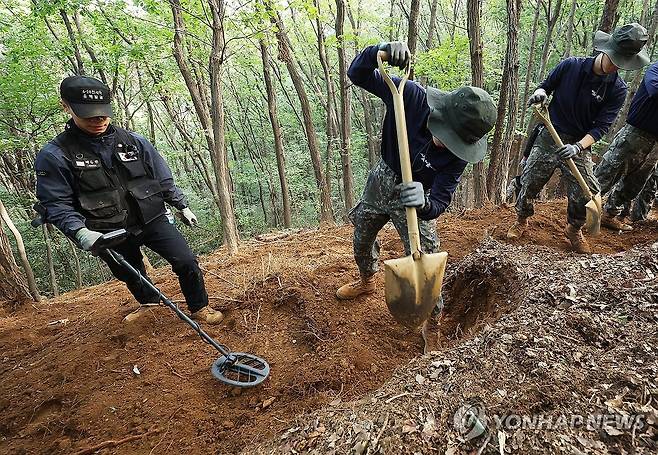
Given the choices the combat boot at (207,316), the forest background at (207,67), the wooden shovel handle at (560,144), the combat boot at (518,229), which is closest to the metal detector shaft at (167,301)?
the combat boot at (207,316)

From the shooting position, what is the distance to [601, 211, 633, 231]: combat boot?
15.4 feet

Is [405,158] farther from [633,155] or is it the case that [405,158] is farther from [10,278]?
[10,278]

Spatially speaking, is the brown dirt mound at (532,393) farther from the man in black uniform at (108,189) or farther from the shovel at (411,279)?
the man in black uniform at (108,189)

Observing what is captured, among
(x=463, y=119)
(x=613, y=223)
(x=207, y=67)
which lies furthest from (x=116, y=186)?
(x=207, y=67)

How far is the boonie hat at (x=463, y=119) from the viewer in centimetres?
228

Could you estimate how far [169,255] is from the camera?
3.08 meters

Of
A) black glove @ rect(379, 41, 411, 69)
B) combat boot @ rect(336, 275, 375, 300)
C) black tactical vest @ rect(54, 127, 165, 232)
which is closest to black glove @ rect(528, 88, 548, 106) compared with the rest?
black glove @ rect(379, 41, 411, 69)

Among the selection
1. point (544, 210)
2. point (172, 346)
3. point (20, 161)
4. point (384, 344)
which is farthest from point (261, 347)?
point (20, 161)

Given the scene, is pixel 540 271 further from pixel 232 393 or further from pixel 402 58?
pixel 232 393

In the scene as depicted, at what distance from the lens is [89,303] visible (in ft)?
13.9

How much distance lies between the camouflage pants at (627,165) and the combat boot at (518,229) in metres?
1.01

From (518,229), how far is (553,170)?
0.83m

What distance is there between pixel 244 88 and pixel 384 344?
17.7m

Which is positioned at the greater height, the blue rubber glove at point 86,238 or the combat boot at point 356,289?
the blue rubber glove at point 86,238
